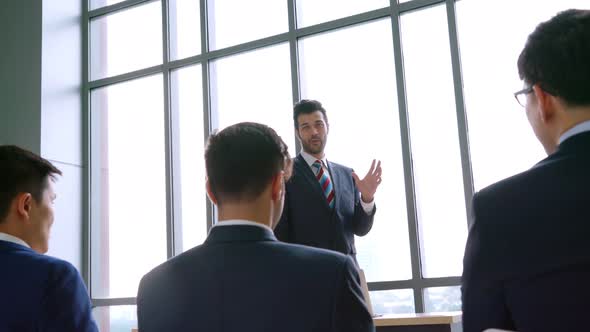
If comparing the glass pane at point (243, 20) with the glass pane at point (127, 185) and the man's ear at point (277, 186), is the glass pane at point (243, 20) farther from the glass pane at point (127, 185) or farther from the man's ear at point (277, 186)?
the man's ear at point (277, 186)

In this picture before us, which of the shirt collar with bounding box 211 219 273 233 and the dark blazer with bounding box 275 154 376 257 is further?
the dark blazer with bounding box 275 154 376 257

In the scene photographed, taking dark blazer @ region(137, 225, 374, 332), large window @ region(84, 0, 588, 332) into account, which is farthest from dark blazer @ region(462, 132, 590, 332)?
large window @ region(84, 0, 588, 332)

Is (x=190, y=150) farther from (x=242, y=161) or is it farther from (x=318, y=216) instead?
(x=242, y=161)

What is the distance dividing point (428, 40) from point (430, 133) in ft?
2.22

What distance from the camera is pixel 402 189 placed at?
4359 mm

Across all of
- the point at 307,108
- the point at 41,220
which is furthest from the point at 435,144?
the point at 41,220

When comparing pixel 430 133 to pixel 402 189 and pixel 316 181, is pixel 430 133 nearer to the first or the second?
pixel 402 189

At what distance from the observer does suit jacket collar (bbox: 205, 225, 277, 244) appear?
1.27 m

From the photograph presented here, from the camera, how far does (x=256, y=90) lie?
5082 mm

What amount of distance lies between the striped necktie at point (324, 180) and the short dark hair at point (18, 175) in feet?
6.07

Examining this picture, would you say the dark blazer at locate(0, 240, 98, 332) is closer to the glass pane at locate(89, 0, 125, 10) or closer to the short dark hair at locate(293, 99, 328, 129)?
the short dark hair at locate(293, 99, 328, 129)

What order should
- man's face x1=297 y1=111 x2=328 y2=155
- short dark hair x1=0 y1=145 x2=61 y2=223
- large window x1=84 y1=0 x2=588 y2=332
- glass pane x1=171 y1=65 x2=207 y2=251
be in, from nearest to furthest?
short dark hair x1=0 y1=145 x2=61 y2=223, man's face x1=297 y1=111 x2=328 y2=155, large window x1=84 y1=0 x2=588 y2=332, glass pane x1=171 y1=65 x2=207 y2=251

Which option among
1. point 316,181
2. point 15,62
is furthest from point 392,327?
point 15,62

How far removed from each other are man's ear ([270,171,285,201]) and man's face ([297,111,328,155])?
2146 millimetres
